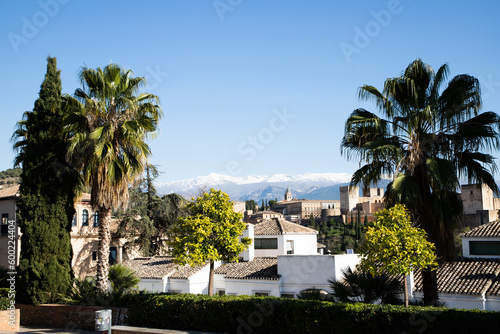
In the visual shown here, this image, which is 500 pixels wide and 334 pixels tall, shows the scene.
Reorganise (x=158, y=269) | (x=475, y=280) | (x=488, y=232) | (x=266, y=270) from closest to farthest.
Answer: (x=475, y=280)
(x=488, y=232)
(x=266, y=270)
(x=158, y=269)

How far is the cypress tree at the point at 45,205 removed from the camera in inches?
674

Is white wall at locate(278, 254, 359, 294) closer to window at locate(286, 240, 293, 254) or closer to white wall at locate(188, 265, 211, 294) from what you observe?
white wall at locate(188, 265, 211, 294)

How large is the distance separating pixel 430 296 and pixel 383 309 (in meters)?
→ 2.08

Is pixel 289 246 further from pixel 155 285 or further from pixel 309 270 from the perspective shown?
pixel 155 285

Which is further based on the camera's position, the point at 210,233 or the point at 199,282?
the point at 199,282

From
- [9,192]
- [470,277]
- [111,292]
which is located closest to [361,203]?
[470,277]

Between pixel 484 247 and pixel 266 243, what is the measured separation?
1419 centimetres

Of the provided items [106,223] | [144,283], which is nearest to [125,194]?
[106,223]

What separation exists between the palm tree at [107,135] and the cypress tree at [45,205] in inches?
27.7

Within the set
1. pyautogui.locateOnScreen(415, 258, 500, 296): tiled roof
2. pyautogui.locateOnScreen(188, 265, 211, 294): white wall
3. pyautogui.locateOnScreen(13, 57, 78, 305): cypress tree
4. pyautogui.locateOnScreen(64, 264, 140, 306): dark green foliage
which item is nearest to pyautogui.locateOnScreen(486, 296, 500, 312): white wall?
pyautogui.locateOnScreen(415, 258, 500, 296): tiled roof

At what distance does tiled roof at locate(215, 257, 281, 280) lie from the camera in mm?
25859

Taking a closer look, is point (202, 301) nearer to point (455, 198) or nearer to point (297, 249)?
point (455, 198)

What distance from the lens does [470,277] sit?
21594 millimetres

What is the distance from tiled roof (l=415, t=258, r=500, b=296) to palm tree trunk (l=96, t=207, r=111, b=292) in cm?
1359
